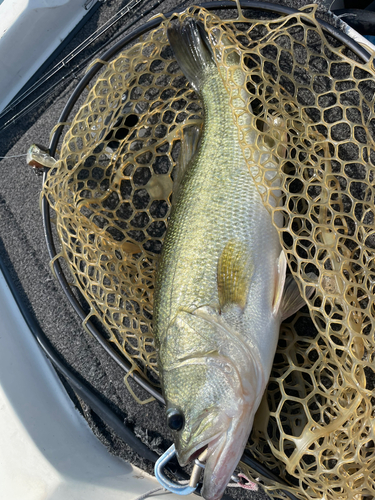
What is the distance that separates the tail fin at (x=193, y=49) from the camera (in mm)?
1573

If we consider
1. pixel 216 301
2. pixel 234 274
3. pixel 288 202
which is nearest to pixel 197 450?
pixel 216 301

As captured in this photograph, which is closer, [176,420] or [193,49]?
[176,420]

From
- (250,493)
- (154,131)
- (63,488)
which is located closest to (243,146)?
(154,131)

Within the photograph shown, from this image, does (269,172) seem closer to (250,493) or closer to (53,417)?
(250,493)

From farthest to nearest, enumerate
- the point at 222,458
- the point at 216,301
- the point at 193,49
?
the point at 193,49 → the point at 216,301 → the point at 222,458

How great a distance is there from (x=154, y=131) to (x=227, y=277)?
951mm

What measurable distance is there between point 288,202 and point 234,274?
34 cm

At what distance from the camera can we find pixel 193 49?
159 centimetres

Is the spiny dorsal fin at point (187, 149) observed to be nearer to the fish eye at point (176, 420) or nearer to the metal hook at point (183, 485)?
the fish eye at point (176, 420)

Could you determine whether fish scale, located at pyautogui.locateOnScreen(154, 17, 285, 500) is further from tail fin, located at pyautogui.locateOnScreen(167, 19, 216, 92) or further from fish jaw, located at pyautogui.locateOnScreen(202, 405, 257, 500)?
tail fin, located at pyautogui.locateOnScreen(167, 19, 216, 92)

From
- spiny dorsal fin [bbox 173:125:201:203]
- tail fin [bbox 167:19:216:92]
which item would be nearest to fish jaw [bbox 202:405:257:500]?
spiny dorsal fin [bbox 173:125:201:203]

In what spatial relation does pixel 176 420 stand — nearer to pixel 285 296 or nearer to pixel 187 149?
pixel 285 296

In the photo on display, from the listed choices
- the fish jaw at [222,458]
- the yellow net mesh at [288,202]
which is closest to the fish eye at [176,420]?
the fish jaw at [222,458]

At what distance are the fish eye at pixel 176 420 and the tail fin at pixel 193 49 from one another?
133 cm
